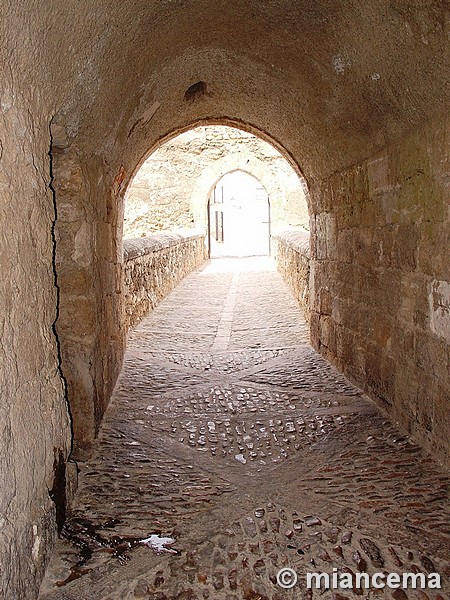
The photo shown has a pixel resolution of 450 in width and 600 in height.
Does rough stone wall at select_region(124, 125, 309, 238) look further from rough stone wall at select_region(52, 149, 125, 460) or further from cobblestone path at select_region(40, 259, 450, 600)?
rough stone wall at select_region(52, 149, 125, 460)

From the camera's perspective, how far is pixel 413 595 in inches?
76.0

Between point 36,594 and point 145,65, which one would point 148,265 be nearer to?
point 145,65

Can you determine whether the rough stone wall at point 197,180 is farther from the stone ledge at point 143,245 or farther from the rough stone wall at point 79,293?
the rough stone wall at point 79,293

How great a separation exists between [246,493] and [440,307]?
137cm

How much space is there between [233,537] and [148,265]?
246 inches

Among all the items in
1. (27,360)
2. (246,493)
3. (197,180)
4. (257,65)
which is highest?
(197,180)

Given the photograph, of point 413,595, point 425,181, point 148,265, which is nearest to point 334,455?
point 413,595

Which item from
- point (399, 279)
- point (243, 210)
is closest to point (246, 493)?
point (399, 279)

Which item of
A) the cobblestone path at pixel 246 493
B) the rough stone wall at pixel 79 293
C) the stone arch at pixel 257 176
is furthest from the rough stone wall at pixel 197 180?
the rough stone wall at pixel 79 293

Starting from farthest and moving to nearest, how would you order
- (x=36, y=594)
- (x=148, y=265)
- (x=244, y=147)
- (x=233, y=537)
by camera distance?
(x=244, y=147) → (x=148, y=265) → (x=233, y=537) → (x=36, y=594)

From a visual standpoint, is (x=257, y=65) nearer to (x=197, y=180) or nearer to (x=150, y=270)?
(x=150, y=270)

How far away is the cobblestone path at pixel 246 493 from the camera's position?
2061 mm

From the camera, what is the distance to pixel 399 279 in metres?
3.48

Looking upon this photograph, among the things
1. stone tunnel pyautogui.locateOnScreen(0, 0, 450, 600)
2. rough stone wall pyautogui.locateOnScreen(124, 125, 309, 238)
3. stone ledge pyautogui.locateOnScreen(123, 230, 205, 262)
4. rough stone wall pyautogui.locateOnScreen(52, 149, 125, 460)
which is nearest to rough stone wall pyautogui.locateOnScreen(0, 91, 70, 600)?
stone tunnel pyautogui.locateOnScreen(0, 0, 450, 600)
